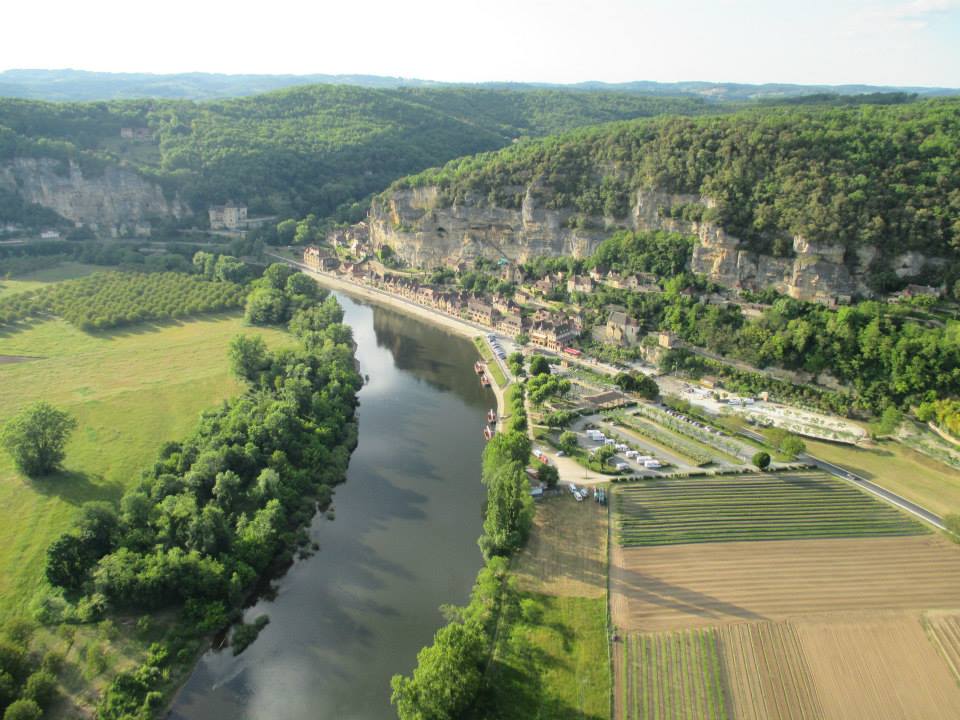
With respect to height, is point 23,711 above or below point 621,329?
above

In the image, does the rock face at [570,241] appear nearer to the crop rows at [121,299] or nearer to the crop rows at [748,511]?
the crop rows at [748,511]

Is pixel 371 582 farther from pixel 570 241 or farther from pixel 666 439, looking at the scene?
pixel 570 241

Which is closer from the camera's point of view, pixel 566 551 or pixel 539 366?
pixel 566 551

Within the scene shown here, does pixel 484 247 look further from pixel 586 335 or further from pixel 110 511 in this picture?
pixel 110 511

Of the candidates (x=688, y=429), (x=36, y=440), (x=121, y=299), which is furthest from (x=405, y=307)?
(x=36, y=440)

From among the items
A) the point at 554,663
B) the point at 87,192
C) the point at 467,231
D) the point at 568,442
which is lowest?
the point at 568,442

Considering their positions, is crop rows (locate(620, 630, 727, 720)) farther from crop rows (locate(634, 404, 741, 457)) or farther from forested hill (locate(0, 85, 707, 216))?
forested hill (locate(0, 85, 707, 216))

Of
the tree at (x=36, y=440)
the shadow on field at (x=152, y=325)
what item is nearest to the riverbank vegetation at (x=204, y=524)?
the tree at (x=36, y=440)

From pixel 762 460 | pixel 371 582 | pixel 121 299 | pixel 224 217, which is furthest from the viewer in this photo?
pixel 224 217
